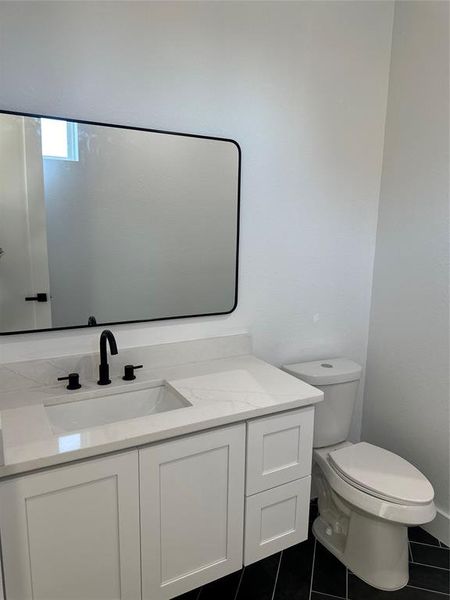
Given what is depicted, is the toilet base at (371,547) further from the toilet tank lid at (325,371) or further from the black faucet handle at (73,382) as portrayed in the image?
the black faucet handle at (73,382)

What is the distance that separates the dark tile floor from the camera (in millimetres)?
1705

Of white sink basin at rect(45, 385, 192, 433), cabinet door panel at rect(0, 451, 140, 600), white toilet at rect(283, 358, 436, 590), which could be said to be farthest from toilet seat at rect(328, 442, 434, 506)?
cabinet door panel at rect(0, 451, 140, 600)

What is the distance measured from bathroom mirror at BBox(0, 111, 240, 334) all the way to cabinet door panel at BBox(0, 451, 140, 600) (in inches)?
23.6

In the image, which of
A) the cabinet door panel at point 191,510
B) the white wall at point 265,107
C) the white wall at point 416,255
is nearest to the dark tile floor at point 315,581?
the white wall at point 416,255

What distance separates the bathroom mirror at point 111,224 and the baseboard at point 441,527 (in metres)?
1.42

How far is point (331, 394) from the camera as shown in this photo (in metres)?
2.01

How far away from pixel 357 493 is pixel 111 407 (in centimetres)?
103

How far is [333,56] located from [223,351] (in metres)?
1.48

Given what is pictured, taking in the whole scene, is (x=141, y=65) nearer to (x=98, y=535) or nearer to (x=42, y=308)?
(x=42, y=308)

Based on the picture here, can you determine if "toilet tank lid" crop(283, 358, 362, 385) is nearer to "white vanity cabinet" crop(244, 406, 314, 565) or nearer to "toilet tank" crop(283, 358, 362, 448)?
"toilet tank" crop(283, 358, 362, 448)

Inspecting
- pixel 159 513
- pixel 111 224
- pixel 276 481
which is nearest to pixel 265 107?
pixel 111 224

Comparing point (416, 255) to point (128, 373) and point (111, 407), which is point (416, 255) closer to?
point (128, 373)

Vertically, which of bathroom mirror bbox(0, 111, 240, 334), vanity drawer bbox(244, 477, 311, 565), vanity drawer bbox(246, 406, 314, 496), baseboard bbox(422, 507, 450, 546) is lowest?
baseboard bbox(422, 507, 450, 546)

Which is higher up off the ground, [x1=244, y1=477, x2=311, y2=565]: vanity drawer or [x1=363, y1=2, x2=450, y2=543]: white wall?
[x1=363, y1=2, x2=450, y2=543]: white wall
